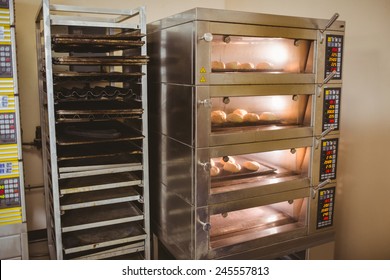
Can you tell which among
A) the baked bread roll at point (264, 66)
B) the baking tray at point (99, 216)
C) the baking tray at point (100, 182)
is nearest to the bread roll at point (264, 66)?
the baked bread roll at point (264, 66)

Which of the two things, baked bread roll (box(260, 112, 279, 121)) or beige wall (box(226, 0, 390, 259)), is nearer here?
baked bread roll (box(260, 112, 279, 121))

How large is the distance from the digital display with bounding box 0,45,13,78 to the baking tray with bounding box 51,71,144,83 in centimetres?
28

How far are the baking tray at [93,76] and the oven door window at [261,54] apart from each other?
47 centimetres

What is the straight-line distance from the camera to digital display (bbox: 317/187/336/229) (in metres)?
2.41

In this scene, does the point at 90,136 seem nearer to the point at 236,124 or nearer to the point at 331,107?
the point at 236,124

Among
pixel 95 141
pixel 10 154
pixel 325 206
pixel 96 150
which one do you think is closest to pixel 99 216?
pixel 96 150

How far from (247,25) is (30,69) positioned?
1618 mm

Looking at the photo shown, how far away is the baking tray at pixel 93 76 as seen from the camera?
1965mm

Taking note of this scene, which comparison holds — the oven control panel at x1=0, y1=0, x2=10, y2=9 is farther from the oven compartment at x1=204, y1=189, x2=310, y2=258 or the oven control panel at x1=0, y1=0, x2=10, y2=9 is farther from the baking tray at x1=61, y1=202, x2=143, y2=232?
the oven compartment at x1=204, y1=189, x2=310, y2=258

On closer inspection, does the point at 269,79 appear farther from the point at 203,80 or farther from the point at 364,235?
the point at 364,235

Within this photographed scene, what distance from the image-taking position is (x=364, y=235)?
8.82ft

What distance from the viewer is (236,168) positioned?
2229 millimetres

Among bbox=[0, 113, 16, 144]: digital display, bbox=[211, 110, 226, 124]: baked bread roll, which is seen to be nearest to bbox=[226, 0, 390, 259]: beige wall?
bbox=[211, 110, 226, 124]: baked bread roll
